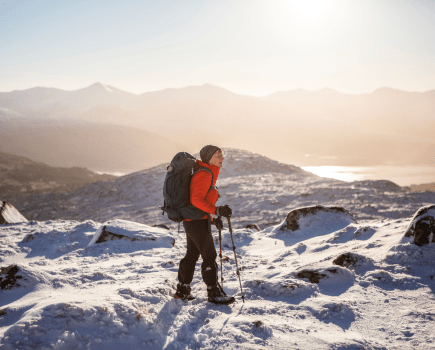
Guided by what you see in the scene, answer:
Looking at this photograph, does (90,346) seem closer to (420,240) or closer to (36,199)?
(420,240)

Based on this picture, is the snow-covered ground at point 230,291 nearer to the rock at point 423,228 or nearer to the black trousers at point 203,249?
the rock at point 423,228

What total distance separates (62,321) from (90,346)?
15.4 inches

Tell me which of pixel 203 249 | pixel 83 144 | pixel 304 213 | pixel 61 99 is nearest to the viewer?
pixel 203 249

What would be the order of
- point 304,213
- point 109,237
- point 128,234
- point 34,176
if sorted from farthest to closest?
1. point 34,176
2. point 304,213
3. point 128,234
4. point 109,237

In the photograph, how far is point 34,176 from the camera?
36.0 m

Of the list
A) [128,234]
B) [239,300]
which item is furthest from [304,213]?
[128,234]

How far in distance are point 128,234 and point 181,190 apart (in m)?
3.85

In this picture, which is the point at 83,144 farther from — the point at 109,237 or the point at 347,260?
the point at 347,260

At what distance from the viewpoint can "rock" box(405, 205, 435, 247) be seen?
4594 millimetres

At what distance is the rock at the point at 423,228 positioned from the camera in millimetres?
4594

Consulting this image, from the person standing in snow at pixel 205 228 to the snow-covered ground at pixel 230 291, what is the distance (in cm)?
20

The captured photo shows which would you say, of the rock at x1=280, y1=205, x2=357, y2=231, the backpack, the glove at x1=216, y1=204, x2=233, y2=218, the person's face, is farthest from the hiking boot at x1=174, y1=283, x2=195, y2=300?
the rock at x1=280, y1=205, x2=357, y2=231

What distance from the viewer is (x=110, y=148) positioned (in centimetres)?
7725

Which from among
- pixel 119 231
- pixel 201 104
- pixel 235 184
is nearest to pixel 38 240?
pixel 119 231
